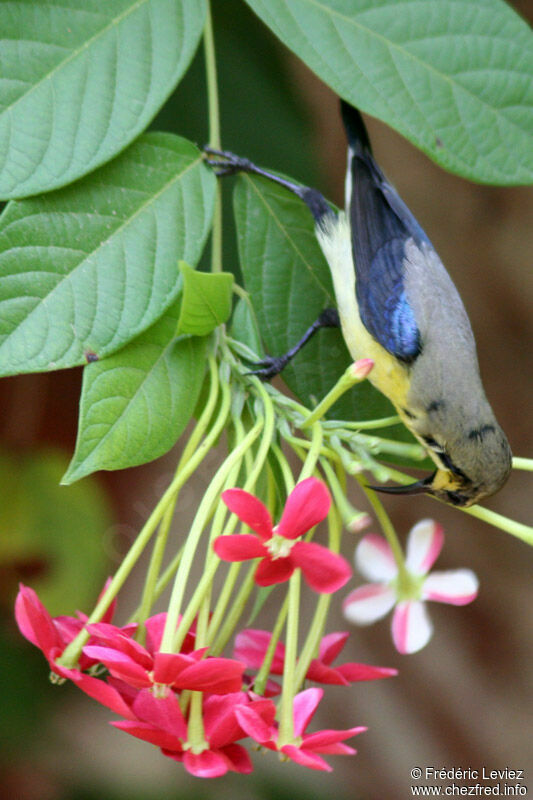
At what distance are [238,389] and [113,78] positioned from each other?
1.49ft

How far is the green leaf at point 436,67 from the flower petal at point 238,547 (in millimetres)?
641

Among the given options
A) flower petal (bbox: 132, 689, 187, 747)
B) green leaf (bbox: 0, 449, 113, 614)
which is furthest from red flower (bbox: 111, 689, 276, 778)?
green leaf (bbox: 0, 449, 113, 614)

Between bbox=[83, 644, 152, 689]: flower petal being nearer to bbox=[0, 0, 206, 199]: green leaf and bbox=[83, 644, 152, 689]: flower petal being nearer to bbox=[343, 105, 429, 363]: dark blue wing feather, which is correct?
bbox=[0, 0, 206, 199]: green leaf

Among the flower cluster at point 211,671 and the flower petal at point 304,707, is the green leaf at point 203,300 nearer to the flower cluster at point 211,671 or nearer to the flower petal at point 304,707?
the flower cluster at point 211,671

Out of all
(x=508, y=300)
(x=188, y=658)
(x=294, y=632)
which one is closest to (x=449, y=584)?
(x=294, y=632)

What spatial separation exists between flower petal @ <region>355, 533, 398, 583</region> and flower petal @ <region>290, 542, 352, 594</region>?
11.7 inches

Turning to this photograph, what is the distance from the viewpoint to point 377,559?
1090 millimetres

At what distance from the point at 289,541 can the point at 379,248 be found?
2.39 feet

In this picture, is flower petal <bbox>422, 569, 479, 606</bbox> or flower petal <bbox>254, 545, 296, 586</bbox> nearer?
flower petal <bbox>254, 545, 296, 586</bbox>

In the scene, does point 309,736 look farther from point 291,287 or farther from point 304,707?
point 291,287

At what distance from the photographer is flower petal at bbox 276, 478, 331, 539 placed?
752mm

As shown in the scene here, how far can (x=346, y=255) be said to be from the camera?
129 centimetres

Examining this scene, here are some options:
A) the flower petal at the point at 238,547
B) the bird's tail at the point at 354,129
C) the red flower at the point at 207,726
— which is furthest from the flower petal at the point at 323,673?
the bird's tail at the point at 354,129

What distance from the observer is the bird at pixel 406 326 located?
1.08 metres
